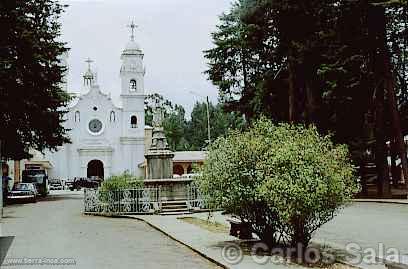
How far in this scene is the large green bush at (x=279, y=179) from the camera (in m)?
12.5

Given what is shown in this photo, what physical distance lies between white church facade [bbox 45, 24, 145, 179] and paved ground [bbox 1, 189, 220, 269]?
54971mm

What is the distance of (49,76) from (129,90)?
39.2 metres

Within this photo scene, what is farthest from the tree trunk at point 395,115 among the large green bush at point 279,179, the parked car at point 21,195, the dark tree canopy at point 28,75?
the parked car at point 21,195

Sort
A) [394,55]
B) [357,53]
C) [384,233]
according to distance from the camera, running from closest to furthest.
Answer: [384,233] < [357,53] < [394,55]

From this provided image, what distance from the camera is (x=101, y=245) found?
15875mm

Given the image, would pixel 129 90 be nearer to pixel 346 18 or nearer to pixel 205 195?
pixel 346 18

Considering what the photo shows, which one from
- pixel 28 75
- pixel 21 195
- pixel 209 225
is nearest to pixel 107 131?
pixel 21 195

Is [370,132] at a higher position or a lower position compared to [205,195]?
higher

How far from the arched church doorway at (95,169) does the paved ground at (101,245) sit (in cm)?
5625

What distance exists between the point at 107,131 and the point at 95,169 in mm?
5409

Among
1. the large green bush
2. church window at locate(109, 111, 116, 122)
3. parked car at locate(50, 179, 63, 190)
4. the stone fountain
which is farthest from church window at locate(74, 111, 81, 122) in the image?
the large green bush

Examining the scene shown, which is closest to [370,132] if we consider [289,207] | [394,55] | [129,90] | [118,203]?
[394,55]

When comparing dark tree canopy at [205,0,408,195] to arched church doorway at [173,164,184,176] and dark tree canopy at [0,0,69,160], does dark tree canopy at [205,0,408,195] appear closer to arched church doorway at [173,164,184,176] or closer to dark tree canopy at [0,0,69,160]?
dark tree canopy at [0,0,69,160]

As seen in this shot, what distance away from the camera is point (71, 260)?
13.0 meters
